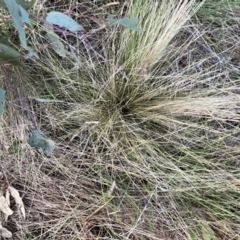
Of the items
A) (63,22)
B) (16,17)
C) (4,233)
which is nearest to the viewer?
(16,17)

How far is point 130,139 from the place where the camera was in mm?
1224

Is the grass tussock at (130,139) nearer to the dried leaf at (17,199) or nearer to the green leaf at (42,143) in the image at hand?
the dried leaf at (17,199)

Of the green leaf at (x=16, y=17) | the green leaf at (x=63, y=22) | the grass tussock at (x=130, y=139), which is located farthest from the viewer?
the grass tussock at (x=130, y=139)

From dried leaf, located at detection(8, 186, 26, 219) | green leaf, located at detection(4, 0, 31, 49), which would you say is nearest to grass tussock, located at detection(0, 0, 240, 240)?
dried leaf, located at detection(8, 186, 26, 219)

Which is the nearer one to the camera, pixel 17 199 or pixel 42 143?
pixel 42 143

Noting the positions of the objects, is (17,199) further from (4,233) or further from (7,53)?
(7,53)

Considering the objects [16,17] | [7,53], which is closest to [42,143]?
[7,53]

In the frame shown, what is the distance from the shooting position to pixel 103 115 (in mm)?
1246

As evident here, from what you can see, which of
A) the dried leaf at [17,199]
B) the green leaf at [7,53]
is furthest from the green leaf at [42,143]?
the dried leaf at [17,199]

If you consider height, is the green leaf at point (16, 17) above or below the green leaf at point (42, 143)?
above

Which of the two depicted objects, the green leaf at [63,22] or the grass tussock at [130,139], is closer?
the green leaf at [63,22]

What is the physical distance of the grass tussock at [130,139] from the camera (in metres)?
1.20

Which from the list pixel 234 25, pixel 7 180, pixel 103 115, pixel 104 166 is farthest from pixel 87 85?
pixel 234 25

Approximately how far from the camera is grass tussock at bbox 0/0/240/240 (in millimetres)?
1202
